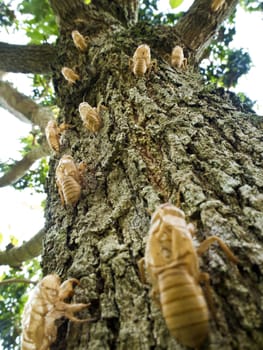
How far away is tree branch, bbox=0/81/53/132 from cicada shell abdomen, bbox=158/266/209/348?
5.19 m


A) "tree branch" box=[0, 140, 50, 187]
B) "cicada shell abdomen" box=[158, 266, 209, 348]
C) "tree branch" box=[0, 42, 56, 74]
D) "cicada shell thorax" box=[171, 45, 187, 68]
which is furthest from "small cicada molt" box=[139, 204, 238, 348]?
"tree branch" box=[0, 140, 50, 187]

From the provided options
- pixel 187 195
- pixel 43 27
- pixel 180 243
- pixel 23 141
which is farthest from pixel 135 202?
pixel 23 141

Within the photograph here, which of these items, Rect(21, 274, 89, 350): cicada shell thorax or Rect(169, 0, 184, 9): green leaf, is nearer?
Rect(21, 274, 89, 350): cicada shell thorax

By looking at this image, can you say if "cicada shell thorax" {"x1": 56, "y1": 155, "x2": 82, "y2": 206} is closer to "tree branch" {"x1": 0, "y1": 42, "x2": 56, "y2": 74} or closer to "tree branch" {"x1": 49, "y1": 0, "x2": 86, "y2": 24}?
"tree branch" {"x1": 0, "y1": 42, "x2": 56, "y2": 74}

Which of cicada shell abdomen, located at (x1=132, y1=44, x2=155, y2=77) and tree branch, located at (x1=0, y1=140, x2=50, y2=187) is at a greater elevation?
tree branch, located at (x1=0, y1=140, x2=50, y2=187)

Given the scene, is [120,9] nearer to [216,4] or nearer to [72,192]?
[216,4]

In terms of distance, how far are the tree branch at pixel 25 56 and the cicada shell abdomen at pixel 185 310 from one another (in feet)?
12.0

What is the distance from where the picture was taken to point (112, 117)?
237cm

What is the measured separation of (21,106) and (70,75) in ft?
10.2

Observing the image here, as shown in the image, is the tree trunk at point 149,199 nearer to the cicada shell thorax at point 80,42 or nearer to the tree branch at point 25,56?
the cicada shell thorax at point 80,42

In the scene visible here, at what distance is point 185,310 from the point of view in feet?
2.89

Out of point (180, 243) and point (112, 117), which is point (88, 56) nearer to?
point (112, 117)

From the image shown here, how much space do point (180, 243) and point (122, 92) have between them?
1.73 m

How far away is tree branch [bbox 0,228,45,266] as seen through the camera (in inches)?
194
